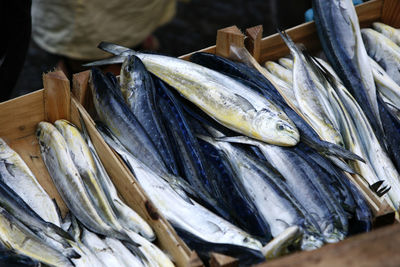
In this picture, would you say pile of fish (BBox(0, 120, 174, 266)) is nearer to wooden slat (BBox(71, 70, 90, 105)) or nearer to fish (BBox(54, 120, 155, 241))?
fish (BBox(54, 120, 155, 241))

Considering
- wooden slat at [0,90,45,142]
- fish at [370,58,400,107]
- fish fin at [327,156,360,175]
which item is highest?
wooden slat at [0,90,45,142]

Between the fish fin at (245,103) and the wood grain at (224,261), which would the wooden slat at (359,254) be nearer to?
the wood grain at (224,261)

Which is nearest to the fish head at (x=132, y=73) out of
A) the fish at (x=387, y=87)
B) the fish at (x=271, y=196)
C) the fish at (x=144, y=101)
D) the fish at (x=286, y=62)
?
the fish at (x=144, y=101)

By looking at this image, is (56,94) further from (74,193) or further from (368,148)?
(368,148)

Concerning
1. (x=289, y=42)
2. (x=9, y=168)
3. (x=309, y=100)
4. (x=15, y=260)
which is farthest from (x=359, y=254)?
(x=289, y=42)

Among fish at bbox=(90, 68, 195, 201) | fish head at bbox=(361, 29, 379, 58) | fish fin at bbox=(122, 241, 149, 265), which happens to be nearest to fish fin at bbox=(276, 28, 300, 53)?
fish head at bbox=(361, 29, 379, 58)

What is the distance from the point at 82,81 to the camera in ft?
7.07

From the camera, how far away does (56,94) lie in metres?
2.11

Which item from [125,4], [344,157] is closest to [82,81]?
[344,157]

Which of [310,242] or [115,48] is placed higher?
[115,48]

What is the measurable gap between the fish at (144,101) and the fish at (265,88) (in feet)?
1.13

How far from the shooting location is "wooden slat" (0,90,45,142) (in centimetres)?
211

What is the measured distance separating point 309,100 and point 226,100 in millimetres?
445

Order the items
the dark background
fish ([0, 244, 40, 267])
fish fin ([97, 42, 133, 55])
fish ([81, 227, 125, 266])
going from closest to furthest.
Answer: fish ([0, 244, 40, 267]) → fish ([81, 227, 125, 266]) → fish fin ([97, 42, 133, 55]) → the dark background
